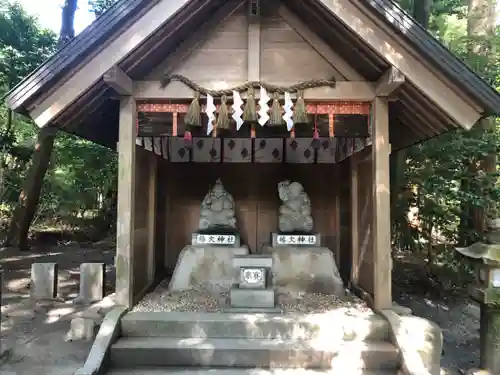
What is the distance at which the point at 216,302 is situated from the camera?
5.69m

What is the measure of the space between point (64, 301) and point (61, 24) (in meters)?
9.87

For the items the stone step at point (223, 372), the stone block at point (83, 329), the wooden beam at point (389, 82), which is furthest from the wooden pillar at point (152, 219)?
the wooden beam at point (389, 82)

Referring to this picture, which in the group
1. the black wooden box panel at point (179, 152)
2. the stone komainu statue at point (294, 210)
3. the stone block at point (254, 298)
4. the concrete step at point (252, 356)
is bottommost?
the concrete step at point (252, 356)

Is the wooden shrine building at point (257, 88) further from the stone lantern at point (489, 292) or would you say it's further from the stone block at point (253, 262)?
the stone block at point (253, 262)

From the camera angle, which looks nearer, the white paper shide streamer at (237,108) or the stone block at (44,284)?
the white paper shide streamer at (237,108)

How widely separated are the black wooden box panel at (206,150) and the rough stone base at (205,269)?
7.25 ft

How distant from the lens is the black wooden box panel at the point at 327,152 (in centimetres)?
811

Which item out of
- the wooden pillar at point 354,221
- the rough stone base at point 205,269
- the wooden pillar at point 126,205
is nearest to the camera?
the wooden pillar at point 126,205

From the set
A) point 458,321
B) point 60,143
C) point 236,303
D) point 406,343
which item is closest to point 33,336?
point 236,303

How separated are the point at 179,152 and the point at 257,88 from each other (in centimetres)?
342

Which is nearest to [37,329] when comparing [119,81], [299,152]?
[119,81]

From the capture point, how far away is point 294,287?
632 cm

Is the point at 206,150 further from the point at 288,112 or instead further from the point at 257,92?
the point at 288,112

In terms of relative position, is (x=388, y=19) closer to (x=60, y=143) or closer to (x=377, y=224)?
(x=377, y=224)
